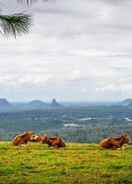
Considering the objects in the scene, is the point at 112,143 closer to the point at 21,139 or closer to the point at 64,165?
the point at 21,139

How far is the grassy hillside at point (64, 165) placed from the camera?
49.4 feet

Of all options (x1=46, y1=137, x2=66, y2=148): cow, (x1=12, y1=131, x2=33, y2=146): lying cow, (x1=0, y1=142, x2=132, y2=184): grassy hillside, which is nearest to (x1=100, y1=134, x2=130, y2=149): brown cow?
(x1=0, y1=142, x2=132, y2=184): grassy hillside

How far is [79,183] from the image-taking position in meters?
14.4

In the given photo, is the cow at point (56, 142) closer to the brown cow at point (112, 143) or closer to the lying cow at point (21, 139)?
the lying cow at point (21, 139)

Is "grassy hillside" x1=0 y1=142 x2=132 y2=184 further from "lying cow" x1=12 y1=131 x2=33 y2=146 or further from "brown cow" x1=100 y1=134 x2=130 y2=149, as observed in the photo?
"lying cow" x1=12 y1=131 x2=33 y2=146

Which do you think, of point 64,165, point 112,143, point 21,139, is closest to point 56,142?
point 21,139

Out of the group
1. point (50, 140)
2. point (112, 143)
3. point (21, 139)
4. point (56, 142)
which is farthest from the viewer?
point (21, 139)

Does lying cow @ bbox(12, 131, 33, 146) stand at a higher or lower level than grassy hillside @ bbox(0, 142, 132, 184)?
higher

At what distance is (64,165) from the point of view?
1778 centimetres

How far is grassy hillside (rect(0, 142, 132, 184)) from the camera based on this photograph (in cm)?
1507

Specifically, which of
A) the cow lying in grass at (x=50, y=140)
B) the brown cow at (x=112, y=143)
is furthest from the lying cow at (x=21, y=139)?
the brown cow at (x=112, y=143)

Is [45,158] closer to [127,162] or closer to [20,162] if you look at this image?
[20,162]

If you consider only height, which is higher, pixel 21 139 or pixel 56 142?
pixel 21 139

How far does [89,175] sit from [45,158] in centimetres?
424
